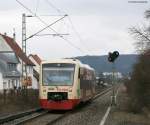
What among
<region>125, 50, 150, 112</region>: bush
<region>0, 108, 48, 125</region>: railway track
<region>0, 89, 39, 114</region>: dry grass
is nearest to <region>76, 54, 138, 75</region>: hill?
<region>0, 89, 39, 114</region>: dry grass

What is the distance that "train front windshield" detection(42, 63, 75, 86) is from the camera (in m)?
33.9

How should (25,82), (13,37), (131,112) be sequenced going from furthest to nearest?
(13,37), (25,82), (131,112)

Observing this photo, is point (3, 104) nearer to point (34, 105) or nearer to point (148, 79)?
point (34, 105)

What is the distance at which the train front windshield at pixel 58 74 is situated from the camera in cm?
3394

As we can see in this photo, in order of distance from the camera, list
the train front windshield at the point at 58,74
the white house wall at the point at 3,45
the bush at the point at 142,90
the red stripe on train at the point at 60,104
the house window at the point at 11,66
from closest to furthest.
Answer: the red stripe on train at the point at 60,104 → the bush at the point at 142,90 → the train front windshield at the point at 58,74 → the house window at the point at 11,66 → the white house wall at the point at 3,45

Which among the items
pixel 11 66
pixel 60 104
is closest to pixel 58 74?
pixel 60 104

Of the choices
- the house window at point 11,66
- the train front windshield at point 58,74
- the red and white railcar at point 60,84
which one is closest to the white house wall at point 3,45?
the house window at point 11,66

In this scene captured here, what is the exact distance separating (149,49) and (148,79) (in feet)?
24.4

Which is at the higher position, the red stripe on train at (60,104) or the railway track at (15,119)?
the red stripe on train at (60,104)

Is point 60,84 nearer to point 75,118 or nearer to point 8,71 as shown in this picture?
point 75,118

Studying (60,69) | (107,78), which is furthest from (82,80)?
(107,78)

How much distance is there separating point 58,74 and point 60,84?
73 cm

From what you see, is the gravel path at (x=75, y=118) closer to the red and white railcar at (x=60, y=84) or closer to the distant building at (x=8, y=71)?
the red and white railcar at (x=60, y=84)

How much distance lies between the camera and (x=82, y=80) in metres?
36.8
